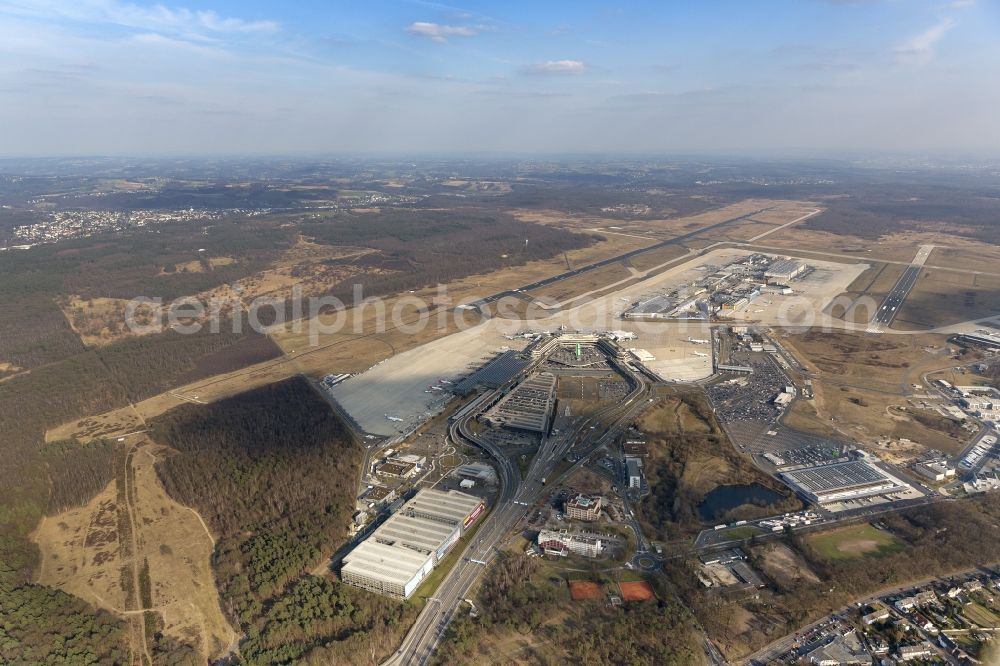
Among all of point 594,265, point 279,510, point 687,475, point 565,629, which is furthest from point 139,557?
point 594,265

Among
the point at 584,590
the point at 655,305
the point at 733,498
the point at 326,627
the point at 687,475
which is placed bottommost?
the point at 326,627

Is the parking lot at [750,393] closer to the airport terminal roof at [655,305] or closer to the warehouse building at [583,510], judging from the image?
the warehouse building at [583,510]

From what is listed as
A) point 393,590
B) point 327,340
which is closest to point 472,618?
point 393,590

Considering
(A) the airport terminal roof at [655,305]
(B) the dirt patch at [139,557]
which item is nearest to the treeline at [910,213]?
(A) the airport terminal roof at [655,305]

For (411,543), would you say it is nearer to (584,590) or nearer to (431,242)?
(584,590)

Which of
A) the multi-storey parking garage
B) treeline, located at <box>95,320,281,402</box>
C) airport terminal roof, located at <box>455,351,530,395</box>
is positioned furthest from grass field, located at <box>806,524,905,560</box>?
treeline, located at <box>95,320,281,402</box>

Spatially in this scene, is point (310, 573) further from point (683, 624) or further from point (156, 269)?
point (156, 269)

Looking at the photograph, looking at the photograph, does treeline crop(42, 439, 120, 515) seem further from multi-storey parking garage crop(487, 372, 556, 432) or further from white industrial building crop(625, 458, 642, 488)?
white industrial building crop(625, 458, 642, 488)
